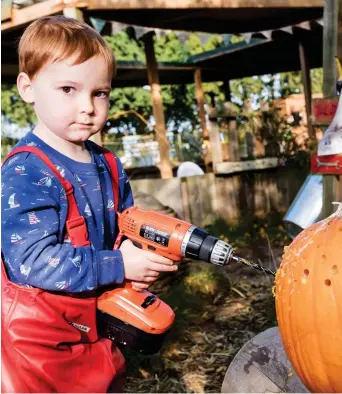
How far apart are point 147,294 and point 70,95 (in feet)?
2.18

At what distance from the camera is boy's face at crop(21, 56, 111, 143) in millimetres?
1522

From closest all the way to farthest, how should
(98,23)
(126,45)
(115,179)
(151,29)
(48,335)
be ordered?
(48,335) < (115,179) < (98,23) < (151,29) < (126,45)

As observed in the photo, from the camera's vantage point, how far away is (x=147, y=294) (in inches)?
67.7

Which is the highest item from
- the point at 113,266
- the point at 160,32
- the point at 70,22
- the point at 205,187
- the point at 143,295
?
the point at 160,32

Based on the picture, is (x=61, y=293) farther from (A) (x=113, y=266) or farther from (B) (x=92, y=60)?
(B) (x=92, y=60)

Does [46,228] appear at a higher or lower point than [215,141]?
higher

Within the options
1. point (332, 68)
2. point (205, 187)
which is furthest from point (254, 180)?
point (332, 68)

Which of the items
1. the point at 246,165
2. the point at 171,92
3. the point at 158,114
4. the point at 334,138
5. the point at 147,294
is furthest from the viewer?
the point at 171,92

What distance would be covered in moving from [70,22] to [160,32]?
5475 mm

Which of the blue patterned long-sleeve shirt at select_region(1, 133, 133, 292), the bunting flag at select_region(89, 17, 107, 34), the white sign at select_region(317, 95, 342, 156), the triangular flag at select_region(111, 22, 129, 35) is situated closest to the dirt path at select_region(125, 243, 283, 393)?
the white sign at select_region(317, 95, 342, 156)

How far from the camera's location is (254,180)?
740 centimetres

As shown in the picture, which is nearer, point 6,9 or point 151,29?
point 6,9

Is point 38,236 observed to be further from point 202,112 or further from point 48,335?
point 202,112

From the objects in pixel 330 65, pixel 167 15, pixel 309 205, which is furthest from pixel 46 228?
pixel 167 15
